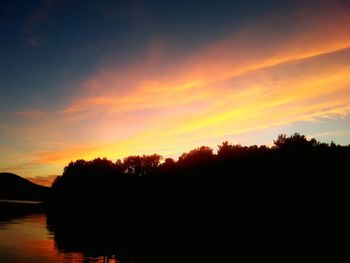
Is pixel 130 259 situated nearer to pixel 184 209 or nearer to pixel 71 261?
pixel 71 261

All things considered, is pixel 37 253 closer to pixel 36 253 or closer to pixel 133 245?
pixel 36 253

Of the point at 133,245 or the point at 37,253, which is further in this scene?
the point at 133,245

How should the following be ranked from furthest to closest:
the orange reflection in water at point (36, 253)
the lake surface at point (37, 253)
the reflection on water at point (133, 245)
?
the reflection on water at point (133, 245)
the lake surface at point (37, 253)
the orange reflection in water at point (36, 253)

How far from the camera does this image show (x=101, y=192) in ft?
570

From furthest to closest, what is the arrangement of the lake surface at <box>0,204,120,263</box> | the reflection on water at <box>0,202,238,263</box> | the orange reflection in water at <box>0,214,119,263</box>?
the reflection on water at <box>0,202,238,263</box> → the lake surface at <box>0,204,120,263</box> → the orange reflection in water at <box>0,214,119,263</box>

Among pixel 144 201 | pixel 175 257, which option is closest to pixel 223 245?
pixel 175 257

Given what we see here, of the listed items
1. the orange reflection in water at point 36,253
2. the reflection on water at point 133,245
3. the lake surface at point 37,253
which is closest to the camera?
the orange reflection in water at point 36,253

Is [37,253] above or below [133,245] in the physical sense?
above

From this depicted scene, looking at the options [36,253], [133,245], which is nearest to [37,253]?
[36,253]

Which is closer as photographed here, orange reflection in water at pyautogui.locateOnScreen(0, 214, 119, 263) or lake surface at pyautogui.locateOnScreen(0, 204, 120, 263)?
orange reflection in water at pyautogui.locateOnScreen(0, 214, 119, 263)

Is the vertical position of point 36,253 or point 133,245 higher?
point 36,253

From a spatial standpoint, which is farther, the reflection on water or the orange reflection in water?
the reflection on water

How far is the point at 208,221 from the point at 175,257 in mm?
33935

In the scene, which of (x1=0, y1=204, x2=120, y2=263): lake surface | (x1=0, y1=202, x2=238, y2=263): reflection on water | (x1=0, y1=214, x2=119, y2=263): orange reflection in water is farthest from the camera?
(x1=0, y1=202, x2=238, y2=263): reflection on water
